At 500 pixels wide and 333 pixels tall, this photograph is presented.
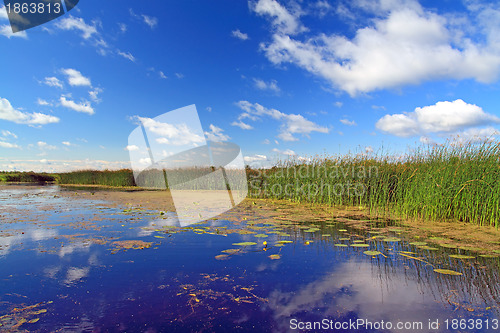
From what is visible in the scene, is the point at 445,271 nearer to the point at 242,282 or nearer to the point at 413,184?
the point at 242,282

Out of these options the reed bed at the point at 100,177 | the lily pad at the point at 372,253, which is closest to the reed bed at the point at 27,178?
the reed bed at the point at 100,177

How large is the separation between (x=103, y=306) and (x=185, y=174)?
19467mm

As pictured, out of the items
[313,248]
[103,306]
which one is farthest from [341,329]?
[313,248]

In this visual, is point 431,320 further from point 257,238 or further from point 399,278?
point 257,238

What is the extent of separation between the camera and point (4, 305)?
2.68 metres

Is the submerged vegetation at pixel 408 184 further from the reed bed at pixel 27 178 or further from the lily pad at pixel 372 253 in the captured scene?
the reed bed at pixel 27 178

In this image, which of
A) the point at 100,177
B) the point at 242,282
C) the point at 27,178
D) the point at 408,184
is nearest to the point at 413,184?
the point at 408,184

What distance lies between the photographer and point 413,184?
7395 millimetres

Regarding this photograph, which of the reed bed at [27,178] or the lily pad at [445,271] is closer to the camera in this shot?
the lily pad at [445,271]

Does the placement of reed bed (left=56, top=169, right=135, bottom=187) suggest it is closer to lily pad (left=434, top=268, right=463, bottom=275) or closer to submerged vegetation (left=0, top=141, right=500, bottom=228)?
submerged vegetation (left=0, top=141, right=500, bottom=228)

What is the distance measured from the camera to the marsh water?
242 centimetres

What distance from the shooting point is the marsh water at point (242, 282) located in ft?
7.93

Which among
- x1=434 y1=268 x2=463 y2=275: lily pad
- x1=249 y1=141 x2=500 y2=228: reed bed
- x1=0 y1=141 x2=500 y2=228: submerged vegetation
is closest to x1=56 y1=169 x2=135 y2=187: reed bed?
x1=0 y1=141 x2=500 y2=228: submerged vegetation

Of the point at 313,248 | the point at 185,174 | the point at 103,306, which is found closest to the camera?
the point at 103,306
